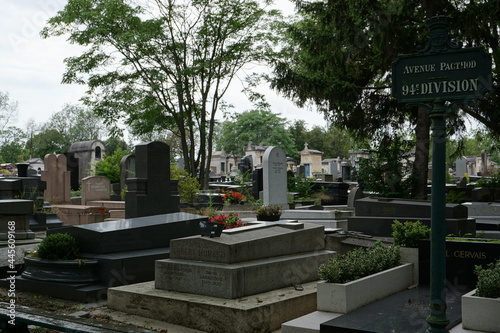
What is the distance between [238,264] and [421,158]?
11.0 m

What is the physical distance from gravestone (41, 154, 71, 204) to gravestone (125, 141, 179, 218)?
983cm

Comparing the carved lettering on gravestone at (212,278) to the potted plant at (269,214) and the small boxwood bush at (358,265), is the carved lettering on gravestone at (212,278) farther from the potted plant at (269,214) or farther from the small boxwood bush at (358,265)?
the potted plant at (269,214)

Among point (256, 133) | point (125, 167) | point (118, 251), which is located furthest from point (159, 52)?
point (256, 133)

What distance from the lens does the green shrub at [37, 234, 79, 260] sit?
7.68 meters

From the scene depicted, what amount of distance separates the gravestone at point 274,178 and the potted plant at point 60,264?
9.28 metres

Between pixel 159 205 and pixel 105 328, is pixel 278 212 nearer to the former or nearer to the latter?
pixel 159 205

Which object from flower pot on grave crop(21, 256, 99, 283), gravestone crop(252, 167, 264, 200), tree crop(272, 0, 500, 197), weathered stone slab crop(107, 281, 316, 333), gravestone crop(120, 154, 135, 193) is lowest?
weathered stone slab crop(107, 281, 316, 333)

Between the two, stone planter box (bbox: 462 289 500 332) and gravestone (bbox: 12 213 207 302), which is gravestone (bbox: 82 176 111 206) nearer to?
gravestone (bbox: 12 213 207 302)

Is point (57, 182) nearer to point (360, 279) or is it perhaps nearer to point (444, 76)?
point (360, 279)

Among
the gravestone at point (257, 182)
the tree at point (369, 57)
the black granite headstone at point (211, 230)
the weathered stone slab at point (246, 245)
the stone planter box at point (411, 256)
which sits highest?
the tree at point (369, 57)

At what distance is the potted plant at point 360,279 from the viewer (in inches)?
219

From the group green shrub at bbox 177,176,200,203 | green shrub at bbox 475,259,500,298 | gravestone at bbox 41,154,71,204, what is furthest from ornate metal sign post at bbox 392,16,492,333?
gravestone at bbox 41,154,71,204

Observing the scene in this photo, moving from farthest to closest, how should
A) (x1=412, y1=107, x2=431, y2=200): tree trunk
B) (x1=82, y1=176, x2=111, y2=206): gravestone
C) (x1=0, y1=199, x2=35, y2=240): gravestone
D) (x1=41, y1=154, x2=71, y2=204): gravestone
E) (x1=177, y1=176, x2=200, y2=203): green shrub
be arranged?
1. (x1=41, y1=154, x2=71, y2=204): gravestone
2. (x1=82, y1=176, x2=111, y2=206): gravestone
3. (x1=177, y1=176, x2=200, y2=203): green shrub
4. (x1=412, y1=107, x2=431, y2=200): tree trunk
5. (x1=0, y1=199, x2=35, y2=240): gravestone

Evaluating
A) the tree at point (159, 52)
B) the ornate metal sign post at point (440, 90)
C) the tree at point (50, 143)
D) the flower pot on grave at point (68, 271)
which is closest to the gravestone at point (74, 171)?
the tree at point (159, 52)
